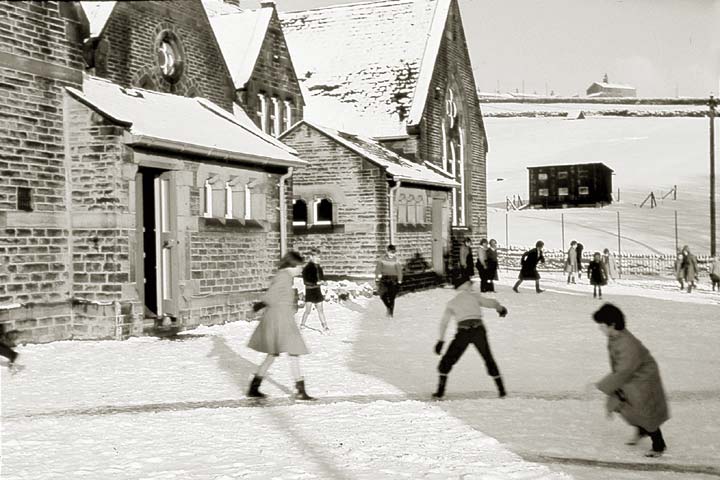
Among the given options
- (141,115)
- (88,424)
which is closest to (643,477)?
(88,424)

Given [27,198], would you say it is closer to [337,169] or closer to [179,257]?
[179,257]

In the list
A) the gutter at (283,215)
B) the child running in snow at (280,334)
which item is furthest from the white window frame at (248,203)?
the child running in snow at (280,334)

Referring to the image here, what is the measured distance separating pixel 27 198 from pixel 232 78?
9922 mm

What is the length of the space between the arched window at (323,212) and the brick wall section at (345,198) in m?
0.35

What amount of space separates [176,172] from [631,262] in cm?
2964

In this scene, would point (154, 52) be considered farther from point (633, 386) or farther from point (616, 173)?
point (616, 173)

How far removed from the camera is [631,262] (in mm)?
40781

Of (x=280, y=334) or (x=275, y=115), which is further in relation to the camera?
(x=275, y=115)

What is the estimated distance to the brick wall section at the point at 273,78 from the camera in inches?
952

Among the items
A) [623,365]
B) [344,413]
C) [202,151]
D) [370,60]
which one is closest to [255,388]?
[344,413]

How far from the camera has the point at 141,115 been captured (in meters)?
16.2

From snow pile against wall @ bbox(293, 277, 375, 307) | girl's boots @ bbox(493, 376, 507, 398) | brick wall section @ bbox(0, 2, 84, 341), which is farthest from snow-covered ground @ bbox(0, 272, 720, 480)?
snow pile against wall @ bbox(293, 277, 375, 307)

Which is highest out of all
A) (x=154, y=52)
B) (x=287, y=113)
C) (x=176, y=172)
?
(x=154, y=52)

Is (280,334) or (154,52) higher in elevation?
(154,52)
